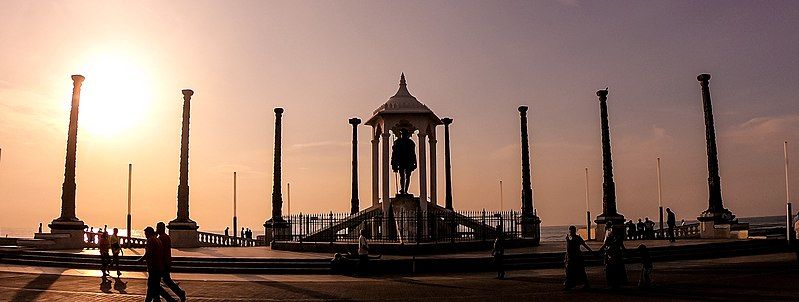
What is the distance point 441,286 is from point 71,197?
84.6ft

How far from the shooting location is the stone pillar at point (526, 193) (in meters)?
36.7

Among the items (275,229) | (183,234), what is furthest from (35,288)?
(275,229)

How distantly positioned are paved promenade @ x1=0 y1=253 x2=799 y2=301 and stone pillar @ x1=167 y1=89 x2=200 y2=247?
13.0 m

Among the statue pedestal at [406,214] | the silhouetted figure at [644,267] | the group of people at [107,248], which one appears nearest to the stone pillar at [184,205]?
the statue pedestal at [406,214]

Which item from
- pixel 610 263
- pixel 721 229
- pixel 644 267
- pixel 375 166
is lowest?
pixel 644 267

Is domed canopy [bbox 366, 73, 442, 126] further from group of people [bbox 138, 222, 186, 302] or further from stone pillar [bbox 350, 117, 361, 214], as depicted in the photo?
group of people [bbox 138, 222, 186, 302]

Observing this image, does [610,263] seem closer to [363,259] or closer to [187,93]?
[363,259]

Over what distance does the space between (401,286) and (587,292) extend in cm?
484

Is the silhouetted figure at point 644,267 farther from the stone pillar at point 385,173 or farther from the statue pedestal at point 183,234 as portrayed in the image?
the statue pedestal at point 183,234

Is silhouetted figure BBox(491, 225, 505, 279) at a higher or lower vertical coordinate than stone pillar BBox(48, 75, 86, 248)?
lower

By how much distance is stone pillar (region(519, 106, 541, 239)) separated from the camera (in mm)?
36719

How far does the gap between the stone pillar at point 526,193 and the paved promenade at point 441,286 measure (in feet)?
40.6

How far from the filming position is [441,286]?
19234 millimetres

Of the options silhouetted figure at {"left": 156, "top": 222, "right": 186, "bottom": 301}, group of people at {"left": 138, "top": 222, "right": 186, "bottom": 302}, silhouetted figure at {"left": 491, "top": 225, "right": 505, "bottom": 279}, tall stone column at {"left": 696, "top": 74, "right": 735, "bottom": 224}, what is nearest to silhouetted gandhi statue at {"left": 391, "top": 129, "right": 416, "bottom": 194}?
tall stone column at {"left": 696, "top": 74, "right": 735, "bottom": 224}
